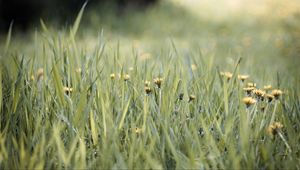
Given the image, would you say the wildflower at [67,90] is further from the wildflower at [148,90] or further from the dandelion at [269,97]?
the dandelion at [269,97]

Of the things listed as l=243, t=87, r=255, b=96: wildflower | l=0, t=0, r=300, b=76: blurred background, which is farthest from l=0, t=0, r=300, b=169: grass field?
l=0, t=0, r=300, b=76: blurred background

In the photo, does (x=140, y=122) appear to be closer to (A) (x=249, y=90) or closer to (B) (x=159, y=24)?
(A) (x=249, y=90)

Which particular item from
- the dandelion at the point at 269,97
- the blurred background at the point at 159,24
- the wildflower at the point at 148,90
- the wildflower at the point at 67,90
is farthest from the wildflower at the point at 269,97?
the blurred background at the point at 159,24

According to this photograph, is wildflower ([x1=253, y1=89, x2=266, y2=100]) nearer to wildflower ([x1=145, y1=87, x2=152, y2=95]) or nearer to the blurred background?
wildflower ([x1=145, y1=87, x2=152, y2=95])

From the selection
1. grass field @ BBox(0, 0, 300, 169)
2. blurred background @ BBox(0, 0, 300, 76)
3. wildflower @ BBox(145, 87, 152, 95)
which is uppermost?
blurred background @ BBox(0, 0, 300, 76)

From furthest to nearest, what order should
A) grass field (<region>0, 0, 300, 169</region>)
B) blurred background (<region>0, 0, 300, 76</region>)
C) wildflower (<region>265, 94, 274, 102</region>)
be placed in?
blurred background (<region>0, 0, 300, 76</region>), wildflower (<region>265, 94, 274, 102</region>), grass field (<region>0, 0, 300, 169</region>)

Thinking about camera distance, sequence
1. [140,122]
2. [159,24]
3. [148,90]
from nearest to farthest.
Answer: [140,122] → [148,90] → [159,24]

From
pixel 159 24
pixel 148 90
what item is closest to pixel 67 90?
pixel 148 90

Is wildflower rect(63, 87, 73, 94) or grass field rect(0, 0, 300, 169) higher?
wildflower rect(63, 87, 73, 94)
